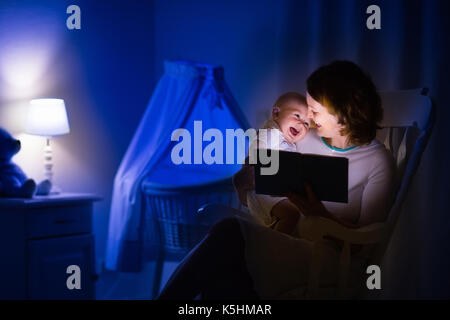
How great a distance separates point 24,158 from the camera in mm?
2725

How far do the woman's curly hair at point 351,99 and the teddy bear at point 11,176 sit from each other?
1.43 m

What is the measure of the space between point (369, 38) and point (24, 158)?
1933 mm

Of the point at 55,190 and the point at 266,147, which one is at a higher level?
the point at 266,147

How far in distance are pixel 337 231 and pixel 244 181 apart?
1.86 feet

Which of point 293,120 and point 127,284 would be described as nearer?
point 293,120

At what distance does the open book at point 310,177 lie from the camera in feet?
5.49

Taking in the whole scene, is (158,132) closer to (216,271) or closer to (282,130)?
(282,130)

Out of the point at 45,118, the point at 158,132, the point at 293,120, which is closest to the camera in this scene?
the point at 293,120

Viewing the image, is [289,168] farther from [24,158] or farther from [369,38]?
[24,158]

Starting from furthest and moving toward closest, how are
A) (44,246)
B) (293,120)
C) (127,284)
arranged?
1. (127,284)
2. (44,246)
3. (293,120)

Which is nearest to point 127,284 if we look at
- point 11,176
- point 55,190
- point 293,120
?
point 55,190

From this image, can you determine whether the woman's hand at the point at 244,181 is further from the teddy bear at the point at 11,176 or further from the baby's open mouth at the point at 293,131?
the teddy bear at the point at 11,176

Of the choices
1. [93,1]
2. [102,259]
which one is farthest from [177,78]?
[102,259]

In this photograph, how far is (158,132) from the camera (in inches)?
103
